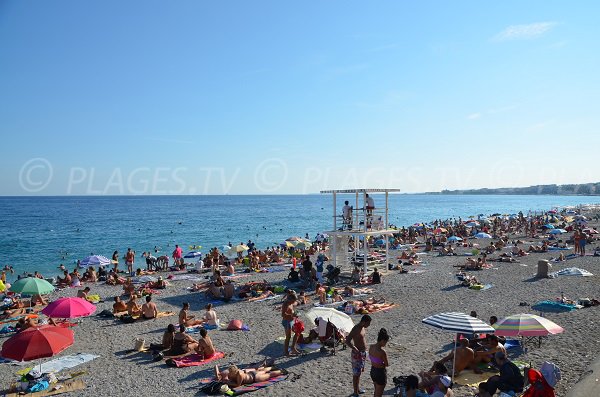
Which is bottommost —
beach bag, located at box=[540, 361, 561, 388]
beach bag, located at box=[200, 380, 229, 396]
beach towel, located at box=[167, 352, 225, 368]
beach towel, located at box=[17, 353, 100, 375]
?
beach towel, located at box=[17, 353, 100, 375]

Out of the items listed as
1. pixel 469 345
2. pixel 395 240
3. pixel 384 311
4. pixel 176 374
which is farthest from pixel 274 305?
pixel 395 240

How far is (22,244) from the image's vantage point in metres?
49.9

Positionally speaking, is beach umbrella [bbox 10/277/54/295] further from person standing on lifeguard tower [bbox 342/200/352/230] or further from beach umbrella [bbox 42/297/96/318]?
person standing on lifeguard tower [bbox 342/200/352/230]

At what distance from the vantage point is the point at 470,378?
8.30 metres

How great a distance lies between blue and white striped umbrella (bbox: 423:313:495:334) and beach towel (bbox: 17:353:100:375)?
7.82 m

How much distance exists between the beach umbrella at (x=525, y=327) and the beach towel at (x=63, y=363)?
9152mm

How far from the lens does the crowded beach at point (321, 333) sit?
26.6 feet

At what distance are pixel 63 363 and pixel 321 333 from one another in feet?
19.4

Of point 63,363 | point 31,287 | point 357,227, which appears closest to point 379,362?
point 63,363

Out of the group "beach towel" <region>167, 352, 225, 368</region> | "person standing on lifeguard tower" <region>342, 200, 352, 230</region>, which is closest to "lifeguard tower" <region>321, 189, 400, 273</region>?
"person standing on lifeguard tower" <region>342, 200, 352, 230</region>

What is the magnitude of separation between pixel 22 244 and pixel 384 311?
1951 inches

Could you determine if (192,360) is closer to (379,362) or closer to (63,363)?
(63,363)

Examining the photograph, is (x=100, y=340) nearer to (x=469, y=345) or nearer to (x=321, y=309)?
(x=321, y=309)

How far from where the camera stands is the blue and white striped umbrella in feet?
25.3
